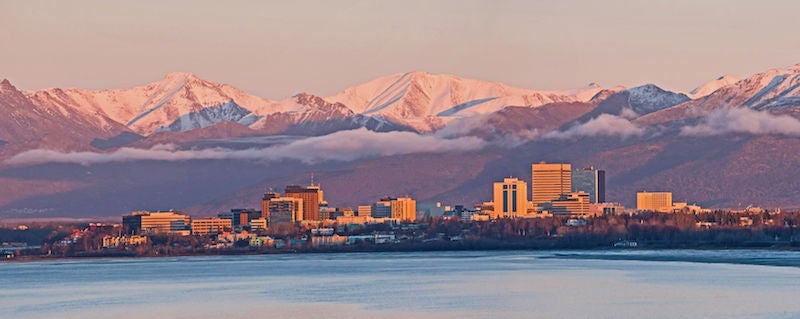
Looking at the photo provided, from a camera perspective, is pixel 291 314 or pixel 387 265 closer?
pixel 291 314

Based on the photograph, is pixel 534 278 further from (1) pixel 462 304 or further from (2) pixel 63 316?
(2) pixel 63 316

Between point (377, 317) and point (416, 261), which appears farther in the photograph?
point (416, 261)

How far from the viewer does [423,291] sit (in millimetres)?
121625

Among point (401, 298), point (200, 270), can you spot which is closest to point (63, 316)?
point (401, 298)

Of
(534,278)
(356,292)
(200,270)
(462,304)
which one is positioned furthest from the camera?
(200,270)

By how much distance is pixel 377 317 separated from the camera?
326ft

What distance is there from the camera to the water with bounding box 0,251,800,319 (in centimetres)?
10275

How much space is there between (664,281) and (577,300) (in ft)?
67.8

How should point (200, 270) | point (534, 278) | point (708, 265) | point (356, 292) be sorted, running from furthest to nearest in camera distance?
point (200, 270), point (708, 265), point (534, 278), point (356, 292)

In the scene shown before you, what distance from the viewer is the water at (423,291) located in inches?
4045

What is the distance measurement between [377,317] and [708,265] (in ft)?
207

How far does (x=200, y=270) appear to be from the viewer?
557 feet

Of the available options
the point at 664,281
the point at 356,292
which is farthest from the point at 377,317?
the point at 664,281

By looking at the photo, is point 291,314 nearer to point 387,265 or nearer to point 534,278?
point 534,278
